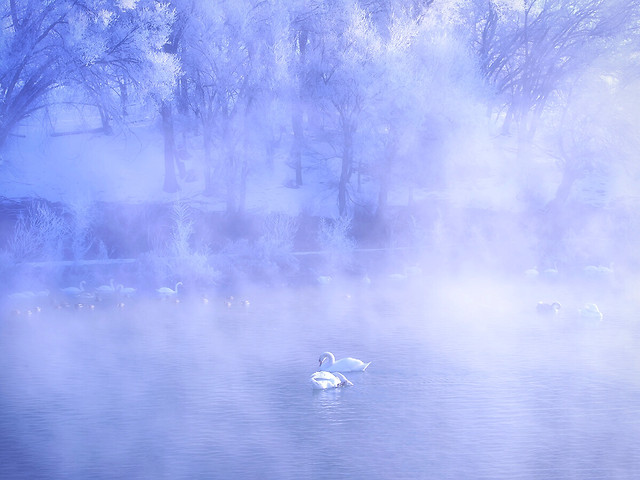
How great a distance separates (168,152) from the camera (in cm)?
3866

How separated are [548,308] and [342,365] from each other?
31.1 ft

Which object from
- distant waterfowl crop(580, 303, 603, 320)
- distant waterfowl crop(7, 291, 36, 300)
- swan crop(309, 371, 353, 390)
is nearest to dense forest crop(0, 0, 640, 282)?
distant waterfowl crop(7, 291, 36, 300)

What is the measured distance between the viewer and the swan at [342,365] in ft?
57.5

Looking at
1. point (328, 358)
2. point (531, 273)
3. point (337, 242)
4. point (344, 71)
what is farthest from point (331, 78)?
Answer: point (328, 358)

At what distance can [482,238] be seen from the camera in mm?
38500

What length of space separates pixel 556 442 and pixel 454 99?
89.8ft

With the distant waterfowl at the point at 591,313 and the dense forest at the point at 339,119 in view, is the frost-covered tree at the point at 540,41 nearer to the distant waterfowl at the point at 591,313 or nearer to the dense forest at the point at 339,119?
the dense forest at the point at 339,119

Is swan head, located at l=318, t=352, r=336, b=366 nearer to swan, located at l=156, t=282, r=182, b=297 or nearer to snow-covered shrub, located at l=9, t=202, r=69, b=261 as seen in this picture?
swan, located at l=156, t=282, r=182, b=297

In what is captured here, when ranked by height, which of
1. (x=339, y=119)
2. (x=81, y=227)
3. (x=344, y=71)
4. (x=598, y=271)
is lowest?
(x=598, y=271)

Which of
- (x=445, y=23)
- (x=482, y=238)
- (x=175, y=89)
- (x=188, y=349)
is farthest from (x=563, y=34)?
(x=188, y=349)

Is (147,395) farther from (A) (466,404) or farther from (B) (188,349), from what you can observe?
(A) (466,404)

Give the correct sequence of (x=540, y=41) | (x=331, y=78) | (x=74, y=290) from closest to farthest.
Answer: (x=74, y=290) → (x=331, y=78) → (x=540, y=41)

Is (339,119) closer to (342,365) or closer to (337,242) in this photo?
(337,242)

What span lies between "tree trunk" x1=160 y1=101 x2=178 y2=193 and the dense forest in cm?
8
